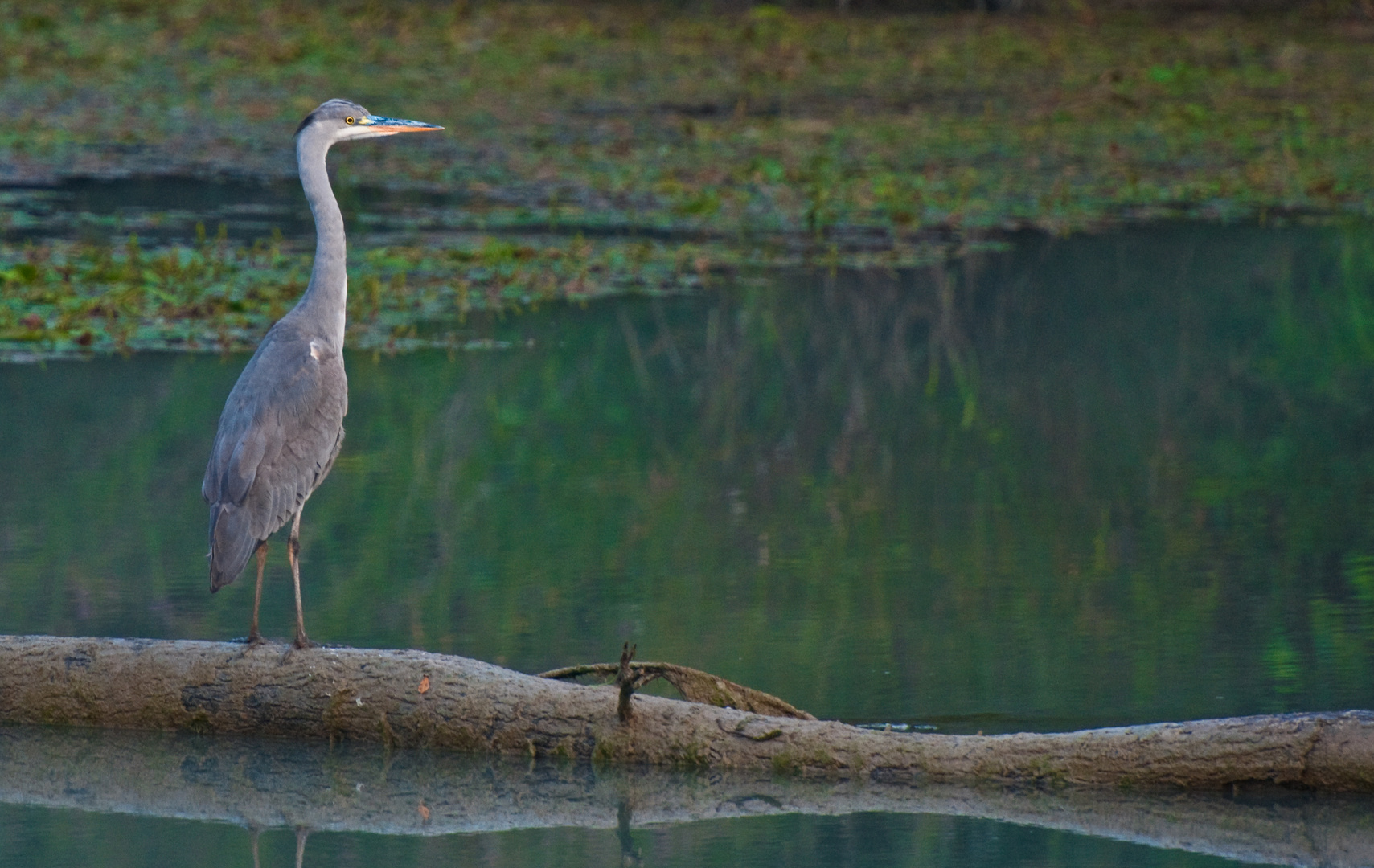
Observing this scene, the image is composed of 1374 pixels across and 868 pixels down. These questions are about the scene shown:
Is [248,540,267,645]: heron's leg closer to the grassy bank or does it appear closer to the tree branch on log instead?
the tree branch on log

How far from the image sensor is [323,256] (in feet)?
17.9

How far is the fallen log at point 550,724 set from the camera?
420 cm

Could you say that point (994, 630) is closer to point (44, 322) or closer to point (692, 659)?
point (692, 659)

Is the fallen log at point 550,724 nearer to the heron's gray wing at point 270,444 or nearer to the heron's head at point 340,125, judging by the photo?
the heron's gray wing at point 270,444

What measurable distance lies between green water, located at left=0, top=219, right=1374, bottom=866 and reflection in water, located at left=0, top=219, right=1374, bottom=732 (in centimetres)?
2

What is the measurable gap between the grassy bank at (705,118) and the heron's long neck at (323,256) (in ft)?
11.6

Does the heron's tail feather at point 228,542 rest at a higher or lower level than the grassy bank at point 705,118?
lower

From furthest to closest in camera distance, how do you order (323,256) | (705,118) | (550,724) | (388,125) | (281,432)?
(705,118) < (388,125) < (323,256) < (281,432) < (550,724)

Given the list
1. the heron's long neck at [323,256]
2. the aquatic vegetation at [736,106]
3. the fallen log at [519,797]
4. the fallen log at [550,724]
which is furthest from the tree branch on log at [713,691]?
the aquatic vegetation at [736,106]

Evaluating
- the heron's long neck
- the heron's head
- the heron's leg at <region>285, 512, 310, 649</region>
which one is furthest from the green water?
the heron's head

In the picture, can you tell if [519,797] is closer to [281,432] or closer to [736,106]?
[281,432]

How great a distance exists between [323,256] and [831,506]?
2314 millimetres

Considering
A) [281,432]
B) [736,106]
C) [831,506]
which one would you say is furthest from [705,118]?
[281,432]

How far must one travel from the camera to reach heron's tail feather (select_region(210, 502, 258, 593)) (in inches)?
186
